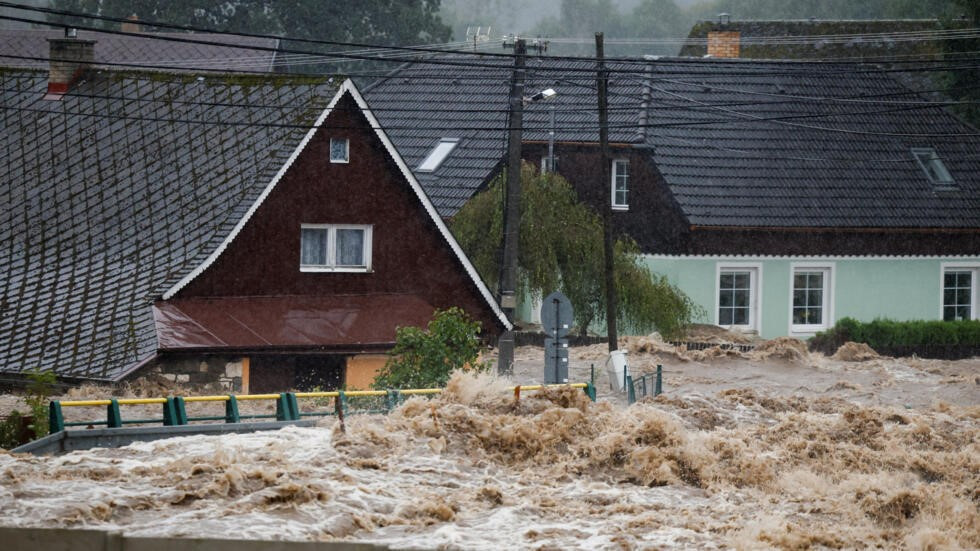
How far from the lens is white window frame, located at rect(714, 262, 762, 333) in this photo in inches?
1604

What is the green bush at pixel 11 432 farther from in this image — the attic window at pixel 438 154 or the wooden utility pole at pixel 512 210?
the attic window at pixel 438 154

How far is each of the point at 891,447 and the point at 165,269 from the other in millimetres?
13140

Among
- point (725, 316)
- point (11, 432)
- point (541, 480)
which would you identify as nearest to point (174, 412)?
point (11, 432)

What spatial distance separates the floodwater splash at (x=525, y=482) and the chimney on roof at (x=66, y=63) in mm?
15329

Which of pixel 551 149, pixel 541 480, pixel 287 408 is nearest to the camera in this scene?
pixel 541 480

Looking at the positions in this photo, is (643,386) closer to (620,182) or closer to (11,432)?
(11,432)

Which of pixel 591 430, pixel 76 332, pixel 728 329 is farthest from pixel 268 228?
pixel 728 329

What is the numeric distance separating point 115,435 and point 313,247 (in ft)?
36.4

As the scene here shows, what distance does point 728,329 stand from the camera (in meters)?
40.5

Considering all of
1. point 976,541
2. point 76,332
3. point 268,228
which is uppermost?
→ point 268,228

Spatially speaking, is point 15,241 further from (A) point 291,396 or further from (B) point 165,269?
(A) point 291,396

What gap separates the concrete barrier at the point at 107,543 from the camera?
13664 millimetres

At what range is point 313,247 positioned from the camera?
30.0 metres

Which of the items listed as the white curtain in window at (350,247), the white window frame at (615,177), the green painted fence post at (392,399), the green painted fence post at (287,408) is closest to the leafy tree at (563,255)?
the white window frame at (615,177)
